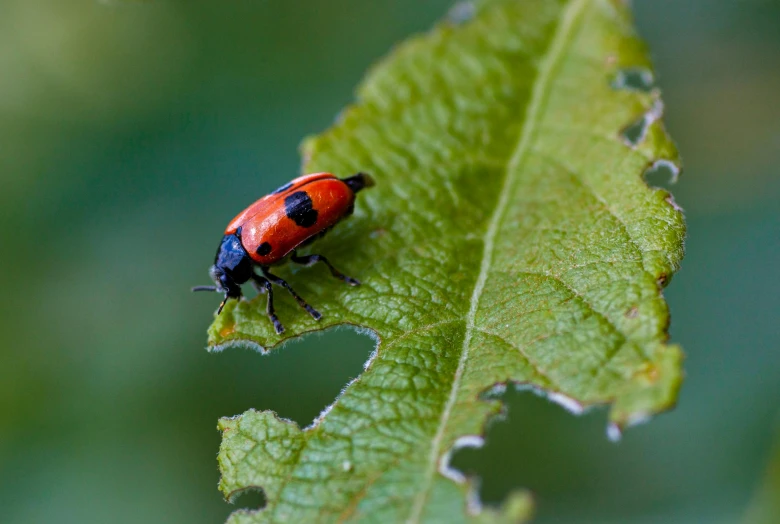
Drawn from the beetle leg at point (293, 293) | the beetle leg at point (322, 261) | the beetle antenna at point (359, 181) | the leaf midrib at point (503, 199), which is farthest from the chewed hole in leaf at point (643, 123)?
the beetle leg at point (293, 293)

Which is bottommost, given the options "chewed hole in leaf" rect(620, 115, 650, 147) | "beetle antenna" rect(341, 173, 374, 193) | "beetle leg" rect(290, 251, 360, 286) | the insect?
"beetle leg" rect(290, 251, 360, 286)

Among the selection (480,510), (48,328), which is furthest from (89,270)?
(480,510)

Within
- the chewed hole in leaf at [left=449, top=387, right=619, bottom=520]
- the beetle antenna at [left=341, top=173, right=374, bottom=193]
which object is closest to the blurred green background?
the chewed hole in leaf at [left=449, top=387, right=619, bottom=520]

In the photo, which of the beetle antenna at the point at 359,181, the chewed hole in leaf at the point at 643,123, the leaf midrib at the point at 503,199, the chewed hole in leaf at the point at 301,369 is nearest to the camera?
the leaf midrib at the point at 503,199

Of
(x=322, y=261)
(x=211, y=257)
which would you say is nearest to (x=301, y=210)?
(x=322, y=261)

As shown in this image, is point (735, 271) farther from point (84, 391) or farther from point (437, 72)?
point (84, 391)

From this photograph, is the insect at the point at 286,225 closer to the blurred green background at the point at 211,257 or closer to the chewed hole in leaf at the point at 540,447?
the blurred green background at the point at 211,257

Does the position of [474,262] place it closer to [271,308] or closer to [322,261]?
[322,261]

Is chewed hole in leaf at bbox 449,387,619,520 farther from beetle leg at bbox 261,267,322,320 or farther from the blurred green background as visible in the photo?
beetle leg at bbox 261,267,322,320
